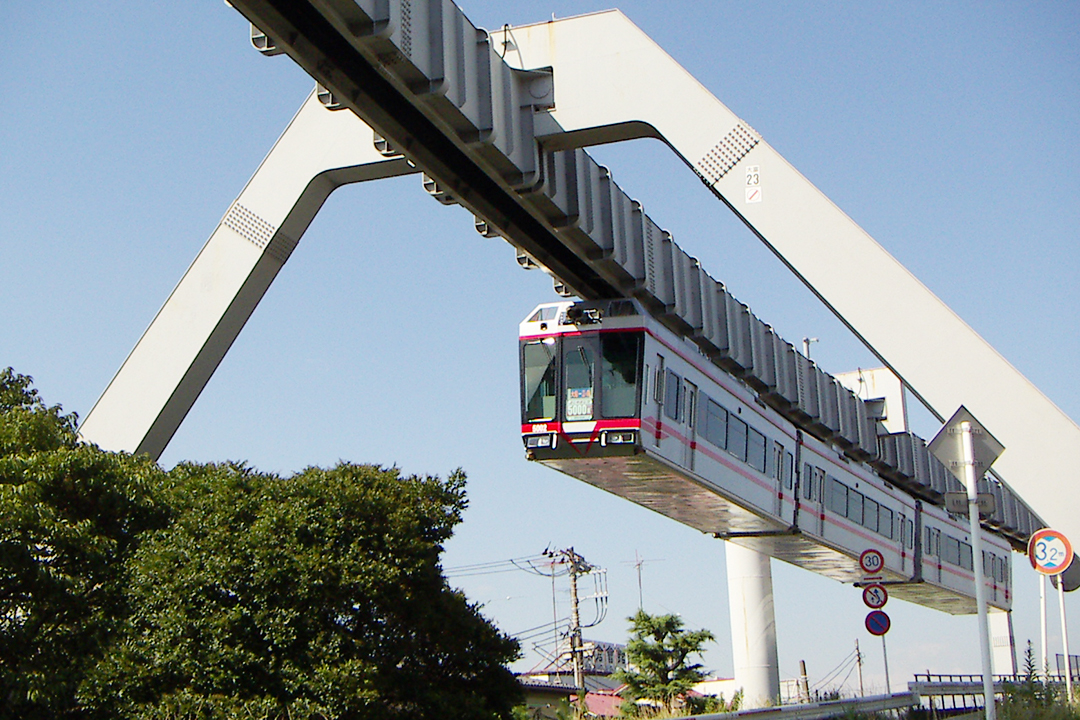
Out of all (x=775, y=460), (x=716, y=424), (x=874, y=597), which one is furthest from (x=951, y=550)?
(x=716, y=424)

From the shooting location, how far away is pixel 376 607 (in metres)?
13.5

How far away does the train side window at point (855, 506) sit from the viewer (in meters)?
26.2

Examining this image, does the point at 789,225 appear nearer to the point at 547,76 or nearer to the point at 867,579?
the point at 547,76

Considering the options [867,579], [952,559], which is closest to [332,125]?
[867,579]

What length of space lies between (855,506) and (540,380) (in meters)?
11.9

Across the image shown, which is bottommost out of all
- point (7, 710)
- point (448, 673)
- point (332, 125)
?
point (7, 710)

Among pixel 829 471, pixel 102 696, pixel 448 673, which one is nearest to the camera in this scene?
pixel 102 696

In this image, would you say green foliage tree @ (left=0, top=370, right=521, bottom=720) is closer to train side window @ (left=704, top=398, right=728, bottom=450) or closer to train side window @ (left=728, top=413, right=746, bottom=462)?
train side window @ (left=704, top=398, right=728, bottom=450)

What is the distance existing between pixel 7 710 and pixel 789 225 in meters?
11.3

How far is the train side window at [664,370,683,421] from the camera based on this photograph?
1777 cm

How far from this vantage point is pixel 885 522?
28531 millimetres

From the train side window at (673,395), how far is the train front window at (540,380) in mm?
1762

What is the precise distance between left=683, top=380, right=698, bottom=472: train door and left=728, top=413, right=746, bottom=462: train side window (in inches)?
59.6

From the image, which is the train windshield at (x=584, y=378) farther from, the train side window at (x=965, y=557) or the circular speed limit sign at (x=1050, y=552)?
the train side window at (x=965, y=557)
